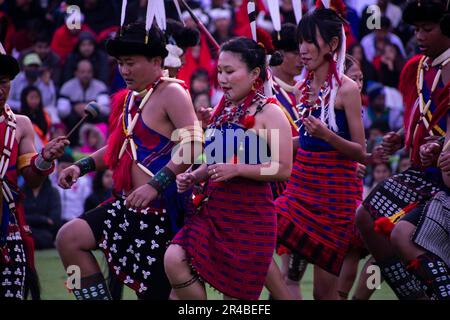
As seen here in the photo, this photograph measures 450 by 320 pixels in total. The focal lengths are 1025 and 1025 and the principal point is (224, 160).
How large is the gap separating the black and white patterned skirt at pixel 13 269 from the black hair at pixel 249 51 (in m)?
1.66

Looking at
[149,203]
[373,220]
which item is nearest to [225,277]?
[149,203]

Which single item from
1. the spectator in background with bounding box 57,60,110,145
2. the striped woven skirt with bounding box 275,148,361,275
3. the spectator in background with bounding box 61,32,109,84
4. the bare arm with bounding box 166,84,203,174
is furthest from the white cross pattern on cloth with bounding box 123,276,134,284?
the spectator in background with bounding box 61,32,109,84

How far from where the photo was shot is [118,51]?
607cm

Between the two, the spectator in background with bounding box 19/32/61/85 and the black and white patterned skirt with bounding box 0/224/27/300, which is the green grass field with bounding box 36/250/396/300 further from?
the spectator in background with bounding box 19/32/61/85

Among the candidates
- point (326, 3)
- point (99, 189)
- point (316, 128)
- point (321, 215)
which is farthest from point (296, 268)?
point (99, 189)

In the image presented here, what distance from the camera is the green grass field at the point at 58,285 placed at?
28.7 feet

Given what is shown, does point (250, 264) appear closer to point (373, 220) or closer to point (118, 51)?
point (373, 220)

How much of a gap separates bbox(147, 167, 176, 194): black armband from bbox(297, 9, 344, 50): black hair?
1.46 m

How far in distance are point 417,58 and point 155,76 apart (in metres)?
1.67

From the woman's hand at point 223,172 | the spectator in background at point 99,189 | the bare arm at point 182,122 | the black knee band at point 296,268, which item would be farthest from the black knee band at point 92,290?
the spectator in background at point 99,189

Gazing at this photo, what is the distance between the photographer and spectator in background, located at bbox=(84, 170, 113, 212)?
468 inches

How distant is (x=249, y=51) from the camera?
5.95 m

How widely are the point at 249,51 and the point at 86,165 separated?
1.27 metres

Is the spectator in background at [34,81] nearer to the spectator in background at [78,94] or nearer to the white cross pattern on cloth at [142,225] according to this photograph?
the spectator in background at [78,94]
